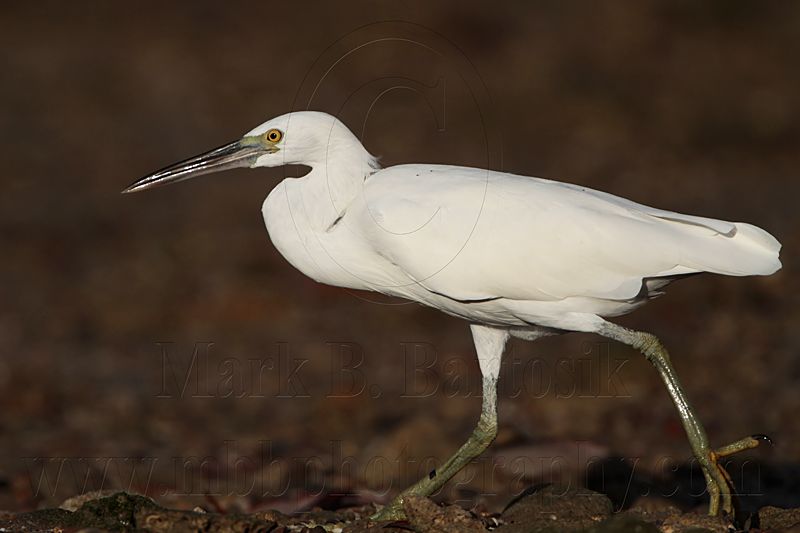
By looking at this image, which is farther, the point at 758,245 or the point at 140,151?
the point at 140,151

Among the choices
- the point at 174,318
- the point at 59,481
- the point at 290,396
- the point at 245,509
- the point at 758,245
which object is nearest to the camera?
the point at 758,245

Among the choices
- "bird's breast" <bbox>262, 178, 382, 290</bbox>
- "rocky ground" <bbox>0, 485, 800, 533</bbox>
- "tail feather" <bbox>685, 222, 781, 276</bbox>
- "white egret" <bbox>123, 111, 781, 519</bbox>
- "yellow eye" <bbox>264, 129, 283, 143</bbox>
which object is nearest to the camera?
"rocky ground" <bbox>0, 485, 800, 533</bbox>

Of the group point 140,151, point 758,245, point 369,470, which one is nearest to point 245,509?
point 369,470

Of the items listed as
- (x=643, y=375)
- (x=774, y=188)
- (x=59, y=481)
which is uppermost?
(x=774, y=188)

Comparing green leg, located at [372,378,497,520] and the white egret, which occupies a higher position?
the white egret

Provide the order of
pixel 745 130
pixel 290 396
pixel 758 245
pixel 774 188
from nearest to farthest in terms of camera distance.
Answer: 1. pixel 758 245
2. pixel 290 396
3. pixel 774 188
4. pixel 745 130

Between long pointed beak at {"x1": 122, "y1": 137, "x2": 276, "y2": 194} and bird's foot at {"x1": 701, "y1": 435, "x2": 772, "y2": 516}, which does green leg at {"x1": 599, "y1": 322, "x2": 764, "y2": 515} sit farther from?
long pointed beak at {"x1": 122, "y1": 137, "x2": 276, "y2": 194}

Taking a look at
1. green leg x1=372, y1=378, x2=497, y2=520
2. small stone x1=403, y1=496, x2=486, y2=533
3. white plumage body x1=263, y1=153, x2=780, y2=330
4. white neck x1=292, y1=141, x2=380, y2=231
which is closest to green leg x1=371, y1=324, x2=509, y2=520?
green leg x1=372, y1=378, x2=497, y2=520

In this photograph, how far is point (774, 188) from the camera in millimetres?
18109

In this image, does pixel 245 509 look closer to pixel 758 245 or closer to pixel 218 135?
pixel 758 245

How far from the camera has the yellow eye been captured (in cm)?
675

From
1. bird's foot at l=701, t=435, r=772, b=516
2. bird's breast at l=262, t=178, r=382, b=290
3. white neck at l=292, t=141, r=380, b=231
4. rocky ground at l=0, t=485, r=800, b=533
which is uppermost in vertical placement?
white neck at l=292, t=141, r=380, b=231

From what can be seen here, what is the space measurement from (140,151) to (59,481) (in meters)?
12.5

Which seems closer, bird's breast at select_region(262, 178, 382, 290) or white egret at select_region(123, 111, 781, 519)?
white egret at select_region(123, 111, 781, 519)
